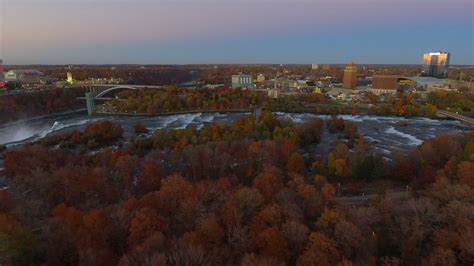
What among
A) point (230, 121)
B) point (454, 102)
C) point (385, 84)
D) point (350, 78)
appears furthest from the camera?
point (350, 78)

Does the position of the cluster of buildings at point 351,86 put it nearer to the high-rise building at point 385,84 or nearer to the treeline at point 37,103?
the high-rise building at point 385,84

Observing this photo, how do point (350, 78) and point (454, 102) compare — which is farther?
point (350, 78)

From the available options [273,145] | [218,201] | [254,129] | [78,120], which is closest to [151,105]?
[78,120]

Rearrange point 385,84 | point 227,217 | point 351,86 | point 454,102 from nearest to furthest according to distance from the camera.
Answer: point 227,217 → point 454,102 → point 385,84 → point 351,86

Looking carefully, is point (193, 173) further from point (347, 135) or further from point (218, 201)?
point (347, 135)

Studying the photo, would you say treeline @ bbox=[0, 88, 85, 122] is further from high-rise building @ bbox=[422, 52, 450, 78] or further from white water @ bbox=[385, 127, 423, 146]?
high-rise building @ bbox=[422, 52, 450, 78]

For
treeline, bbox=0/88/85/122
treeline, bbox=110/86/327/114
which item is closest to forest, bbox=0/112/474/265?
treeline, bbox=0/88/85/122

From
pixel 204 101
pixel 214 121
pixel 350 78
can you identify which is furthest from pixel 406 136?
pixel 350 78

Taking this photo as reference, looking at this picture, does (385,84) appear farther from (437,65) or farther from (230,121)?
(437,65)
